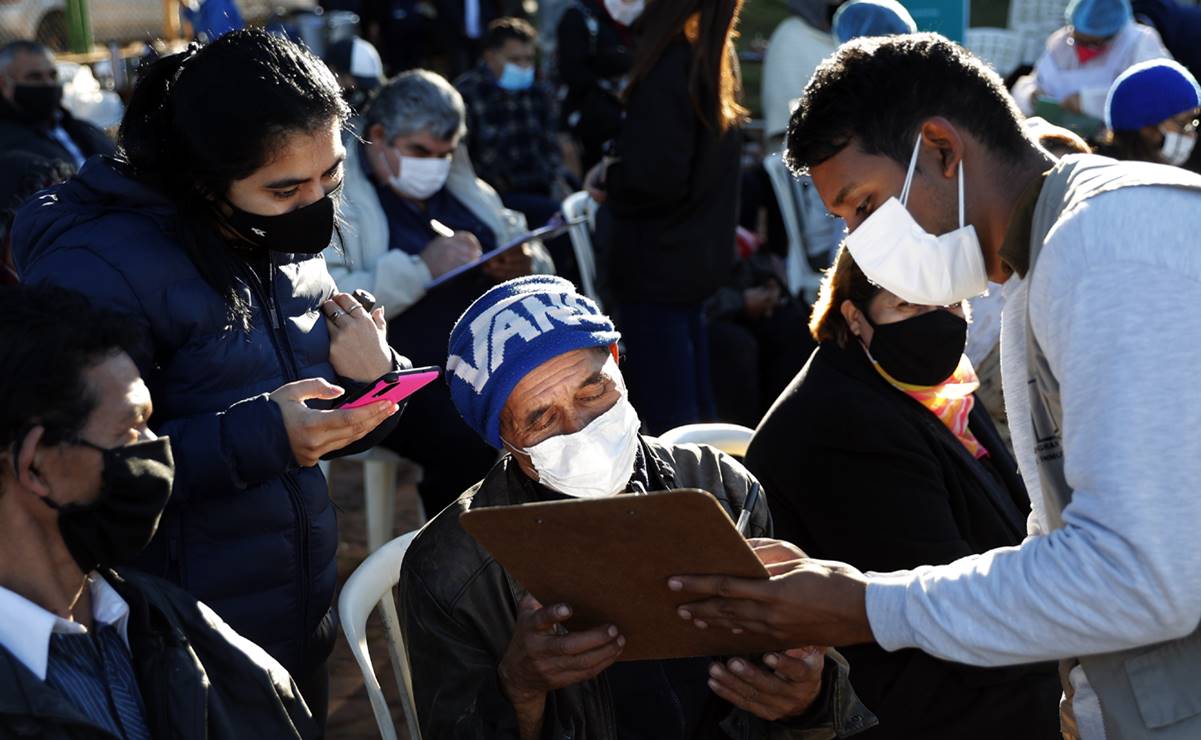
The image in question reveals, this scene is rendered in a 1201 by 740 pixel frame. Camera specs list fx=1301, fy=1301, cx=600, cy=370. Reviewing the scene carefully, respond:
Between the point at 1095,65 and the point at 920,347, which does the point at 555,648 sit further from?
the point at 1095,65

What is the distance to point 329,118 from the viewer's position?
2.58 metres

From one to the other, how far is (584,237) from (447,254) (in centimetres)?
126

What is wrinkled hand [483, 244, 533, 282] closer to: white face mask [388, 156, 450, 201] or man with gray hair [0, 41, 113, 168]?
white face mask [388, 156, 450, 201]

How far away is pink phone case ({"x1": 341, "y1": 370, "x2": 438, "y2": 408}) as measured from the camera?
242cm

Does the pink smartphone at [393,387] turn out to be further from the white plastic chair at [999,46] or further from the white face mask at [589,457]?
the white plastic chair at [999,46]

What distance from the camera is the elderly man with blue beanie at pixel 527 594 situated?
87.3 inches

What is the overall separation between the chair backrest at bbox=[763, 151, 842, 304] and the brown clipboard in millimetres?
4336

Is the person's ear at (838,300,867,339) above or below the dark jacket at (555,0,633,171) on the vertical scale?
above

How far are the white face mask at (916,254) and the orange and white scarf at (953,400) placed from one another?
95 cm

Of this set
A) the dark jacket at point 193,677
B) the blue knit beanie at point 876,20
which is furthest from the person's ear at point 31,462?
the blue knit beanie at point 876,20

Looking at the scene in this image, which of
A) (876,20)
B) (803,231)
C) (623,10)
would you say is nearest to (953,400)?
(876,20)

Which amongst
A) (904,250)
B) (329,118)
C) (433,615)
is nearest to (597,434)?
(433,615)

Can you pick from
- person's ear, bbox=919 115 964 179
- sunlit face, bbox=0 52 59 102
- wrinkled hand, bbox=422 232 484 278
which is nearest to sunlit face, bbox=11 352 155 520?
person's ear, bbox=919 115 964 179

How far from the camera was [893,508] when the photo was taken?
2.92 metres
